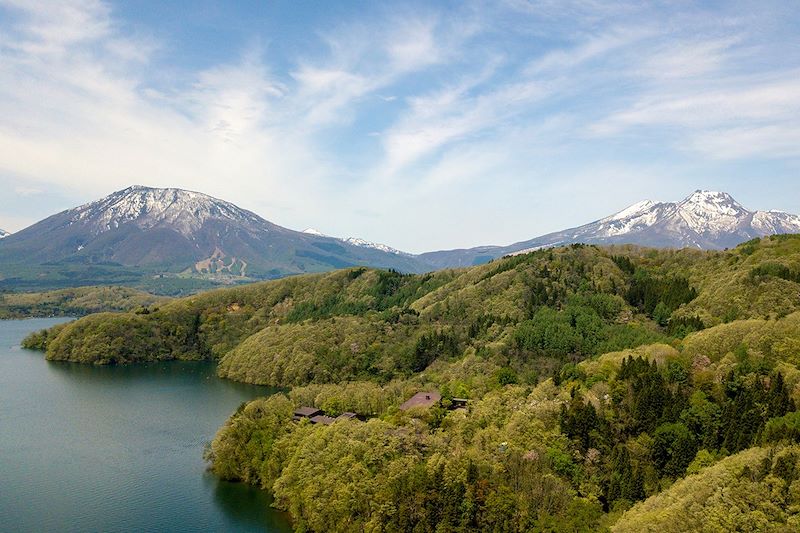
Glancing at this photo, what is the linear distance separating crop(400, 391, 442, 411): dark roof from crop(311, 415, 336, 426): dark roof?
9.76 m

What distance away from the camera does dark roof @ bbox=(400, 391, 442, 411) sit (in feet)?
257

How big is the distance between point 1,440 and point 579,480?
81507mm

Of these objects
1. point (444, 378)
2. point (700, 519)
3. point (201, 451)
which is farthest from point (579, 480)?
point (201, 451)

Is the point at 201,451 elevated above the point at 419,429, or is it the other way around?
the point at 419,429

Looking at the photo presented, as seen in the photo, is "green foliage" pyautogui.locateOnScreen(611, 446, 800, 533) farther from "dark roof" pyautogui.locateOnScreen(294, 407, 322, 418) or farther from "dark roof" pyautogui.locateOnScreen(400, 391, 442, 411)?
"dark roof" pyautogui.locateOnScreen(294, 407, 322, 418)

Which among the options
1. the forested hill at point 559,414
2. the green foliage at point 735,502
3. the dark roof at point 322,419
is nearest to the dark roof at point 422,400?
the forested hill at point 559,414

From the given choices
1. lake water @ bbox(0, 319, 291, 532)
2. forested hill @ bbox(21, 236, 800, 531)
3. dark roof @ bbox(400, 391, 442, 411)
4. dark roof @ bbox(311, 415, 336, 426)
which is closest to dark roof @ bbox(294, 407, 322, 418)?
dark roof @ bbox(311, 415, 336, 426)

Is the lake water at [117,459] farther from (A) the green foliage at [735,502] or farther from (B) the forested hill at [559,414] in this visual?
(A) the green foliage at [735,502]

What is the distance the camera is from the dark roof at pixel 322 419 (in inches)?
2852

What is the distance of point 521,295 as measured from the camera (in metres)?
128

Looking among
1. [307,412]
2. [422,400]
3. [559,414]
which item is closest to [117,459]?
[307,412]

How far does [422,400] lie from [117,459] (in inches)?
1642

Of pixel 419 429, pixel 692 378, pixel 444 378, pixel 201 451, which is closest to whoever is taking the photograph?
pixel 419 429

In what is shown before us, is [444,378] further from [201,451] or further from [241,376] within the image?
[241,376]
